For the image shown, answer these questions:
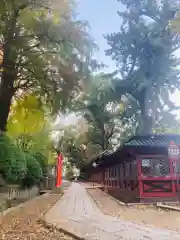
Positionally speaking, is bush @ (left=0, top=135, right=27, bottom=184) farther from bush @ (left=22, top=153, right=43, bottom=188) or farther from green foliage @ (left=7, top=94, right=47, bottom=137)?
bush @ (left=22, top=153, right=43, bottom=188)

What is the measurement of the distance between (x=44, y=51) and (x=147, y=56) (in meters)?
15.6

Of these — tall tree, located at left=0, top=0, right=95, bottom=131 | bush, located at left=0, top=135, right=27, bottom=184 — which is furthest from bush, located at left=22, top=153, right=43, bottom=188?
tall tree, located at left=0, top=0, right=95, bottom=131

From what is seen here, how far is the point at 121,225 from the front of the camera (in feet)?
19.4

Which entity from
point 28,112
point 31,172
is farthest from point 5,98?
point 31,172

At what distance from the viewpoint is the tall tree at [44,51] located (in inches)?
362

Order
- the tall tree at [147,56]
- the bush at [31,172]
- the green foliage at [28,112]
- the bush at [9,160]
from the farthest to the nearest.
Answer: the tall tree at [147,56]
the bush at [31,172]
the green foliage at [28,112]
the bush at [9,160]

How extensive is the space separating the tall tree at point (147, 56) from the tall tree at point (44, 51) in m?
13.8

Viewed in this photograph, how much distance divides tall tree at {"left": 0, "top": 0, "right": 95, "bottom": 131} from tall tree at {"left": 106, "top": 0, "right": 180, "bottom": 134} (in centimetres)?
1376

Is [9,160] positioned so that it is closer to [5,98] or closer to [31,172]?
[5,98]

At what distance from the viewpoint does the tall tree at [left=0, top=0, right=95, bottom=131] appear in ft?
30.2

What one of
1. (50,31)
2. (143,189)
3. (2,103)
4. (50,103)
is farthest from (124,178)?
(50,31)

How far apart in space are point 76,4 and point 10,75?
386 cm

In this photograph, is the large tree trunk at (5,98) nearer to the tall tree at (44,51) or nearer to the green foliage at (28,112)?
the tall tree at (44,51)

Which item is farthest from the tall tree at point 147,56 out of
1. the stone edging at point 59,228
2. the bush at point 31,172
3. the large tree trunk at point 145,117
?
the stone edging at point 59,228
